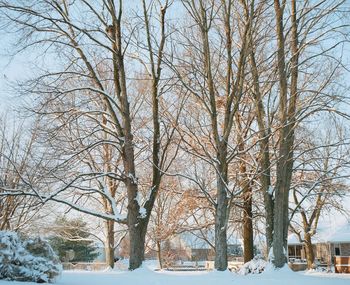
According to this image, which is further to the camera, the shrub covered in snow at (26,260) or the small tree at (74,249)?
the small tree at (74,249)

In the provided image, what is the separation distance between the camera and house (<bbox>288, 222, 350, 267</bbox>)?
34156 millimetres

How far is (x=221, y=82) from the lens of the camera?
15.7 meters

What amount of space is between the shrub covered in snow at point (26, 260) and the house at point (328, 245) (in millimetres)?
28451

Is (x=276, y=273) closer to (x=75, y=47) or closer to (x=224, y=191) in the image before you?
(x=224, y=191)

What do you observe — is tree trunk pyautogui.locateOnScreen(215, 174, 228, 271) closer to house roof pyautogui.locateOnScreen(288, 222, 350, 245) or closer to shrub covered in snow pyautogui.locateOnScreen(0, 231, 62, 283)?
shrub covered in snow pyautogui.locateOnScreen(0, 231, 62, 283)

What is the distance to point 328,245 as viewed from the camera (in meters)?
37.4

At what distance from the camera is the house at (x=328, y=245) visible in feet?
112

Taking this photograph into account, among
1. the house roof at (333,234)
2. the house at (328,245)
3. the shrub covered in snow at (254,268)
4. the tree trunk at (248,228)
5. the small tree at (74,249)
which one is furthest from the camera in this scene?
the small tree at (74,249)

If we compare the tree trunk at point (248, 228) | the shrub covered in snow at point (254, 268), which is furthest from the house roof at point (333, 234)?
the shrub covered in snow at point (254, 268)

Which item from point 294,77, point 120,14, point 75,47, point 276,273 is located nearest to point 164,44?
point 120,14

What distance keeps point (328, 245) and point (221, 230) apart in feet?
96.6

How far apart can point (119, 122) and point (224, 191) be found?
396 cm

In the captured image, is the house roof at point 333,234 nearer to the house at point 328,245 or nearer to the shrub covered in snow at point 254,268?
the house at point 328,245

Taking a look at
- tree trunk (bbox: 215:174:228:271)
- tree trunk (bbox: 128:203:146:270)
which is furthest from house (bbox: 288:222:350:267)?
tree trunk (bbox: 128:203:146:270)
